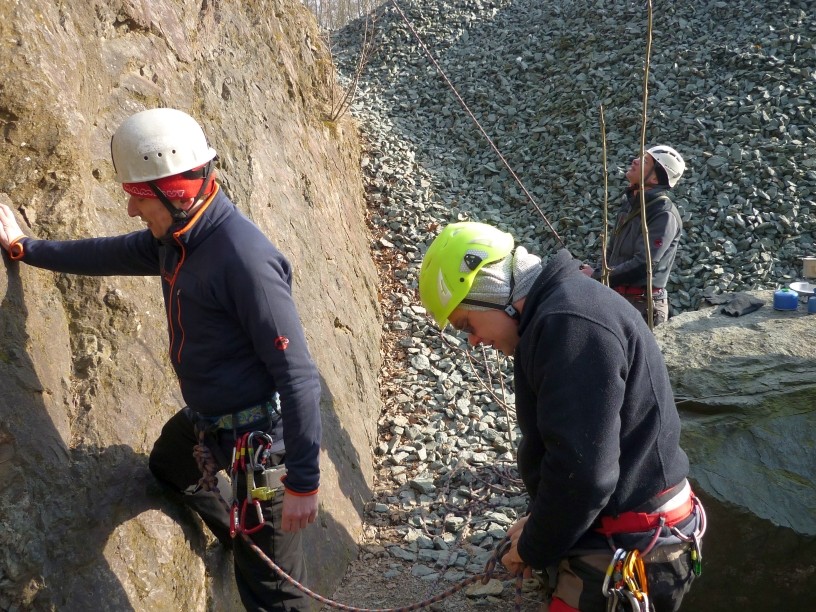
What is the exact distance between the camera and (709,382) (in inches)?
183

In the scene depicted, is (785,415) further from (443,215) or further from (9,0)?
(443,215)

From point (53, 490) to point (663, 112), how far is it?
10.1 m

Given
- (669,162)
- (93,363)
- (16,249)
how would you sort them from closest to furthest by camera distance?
1. (16,249)
2. (93,363)
3. (669,162)

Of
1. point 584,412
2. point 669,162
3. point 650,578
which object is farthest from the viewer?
point 669,162

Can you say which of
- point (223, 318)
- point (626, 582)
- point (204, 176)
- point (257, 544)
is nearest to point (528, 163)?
point (204, 176)

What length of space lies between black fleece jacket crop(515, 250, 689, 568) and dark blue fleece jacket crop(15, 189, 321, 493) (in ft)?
2.85

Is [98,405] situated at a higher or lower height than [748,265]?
higher

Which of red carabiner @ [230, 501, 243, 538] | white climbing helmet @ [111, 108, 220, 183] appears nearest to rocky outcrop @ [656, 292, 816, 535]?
red carabiner @ [230, 501, 243, 538]

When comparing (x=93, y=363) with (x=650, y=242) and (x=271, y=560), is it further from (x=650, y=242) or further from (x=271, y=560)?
(x=650, y=242)

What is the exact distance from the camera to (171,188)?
9.48 feet

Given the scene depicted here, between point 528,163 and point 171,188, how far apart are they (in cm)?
889

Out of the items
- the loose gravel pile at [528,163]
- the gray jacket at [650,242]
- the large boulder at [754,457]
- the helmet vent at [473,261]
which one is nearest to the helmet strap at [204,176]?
the helmet vent at [473,261]

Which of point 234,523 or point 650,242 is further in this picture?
point 650,242

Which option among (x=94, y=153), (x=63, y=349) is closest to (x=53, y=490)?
(x=63, y=349)
